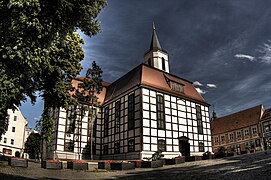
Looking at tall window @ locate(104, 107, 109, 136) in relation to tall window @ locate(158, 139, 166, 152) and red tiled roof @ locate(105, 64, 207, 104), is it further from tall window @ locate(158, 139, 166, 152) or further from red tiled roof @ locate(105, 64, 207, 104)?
tall window @ locate(158, 139, 166, 152)

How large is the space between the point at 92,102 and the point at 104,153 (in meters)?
7.32

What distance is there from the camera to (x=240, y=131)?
2213 inches

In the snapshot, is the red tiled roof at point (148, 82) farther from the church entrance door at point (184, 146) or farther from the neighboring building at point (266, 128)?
the neighboring building at point (266, 128)

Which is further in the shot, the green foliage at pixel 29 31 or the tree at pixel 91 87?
the tree at pixel 91 87

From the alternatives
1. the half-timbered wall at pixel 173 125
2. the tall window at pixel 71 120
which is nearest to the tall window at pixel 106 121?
the tall window at pixel 71 120

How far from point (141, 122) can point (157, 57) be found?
17491 millimetres

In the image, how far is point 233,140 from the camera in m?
57.6

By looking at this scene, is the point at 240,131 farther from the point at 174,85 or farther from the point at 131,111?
the point at 131,111

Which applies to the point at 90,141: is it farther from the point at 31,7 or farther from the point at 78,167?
the point at 31,7

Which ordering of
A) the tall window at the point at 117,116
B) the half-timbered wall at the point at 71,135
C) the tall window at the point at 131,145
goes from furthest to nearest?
1. the tall window at the point at 117,116
2. the half-timbered wall at the point at 71,135
3. the tall window at the point at 131,145

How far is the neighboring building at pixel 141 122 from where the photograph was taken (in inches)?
1134

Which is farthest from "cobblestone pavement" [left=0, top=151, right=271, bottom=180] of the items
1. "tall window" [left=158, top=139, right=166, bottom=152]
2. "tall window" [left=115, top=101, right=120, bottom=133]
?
"tall window" [left=115, top=101, right=120, bottom=133]

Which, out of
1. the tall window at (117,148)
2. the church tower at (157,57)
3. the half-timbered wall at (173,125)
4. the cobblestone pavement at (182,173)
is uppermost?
the church tower at (157,57)

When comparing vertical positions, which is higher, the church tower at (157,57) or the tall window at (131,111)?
the church tower at (157,57)
